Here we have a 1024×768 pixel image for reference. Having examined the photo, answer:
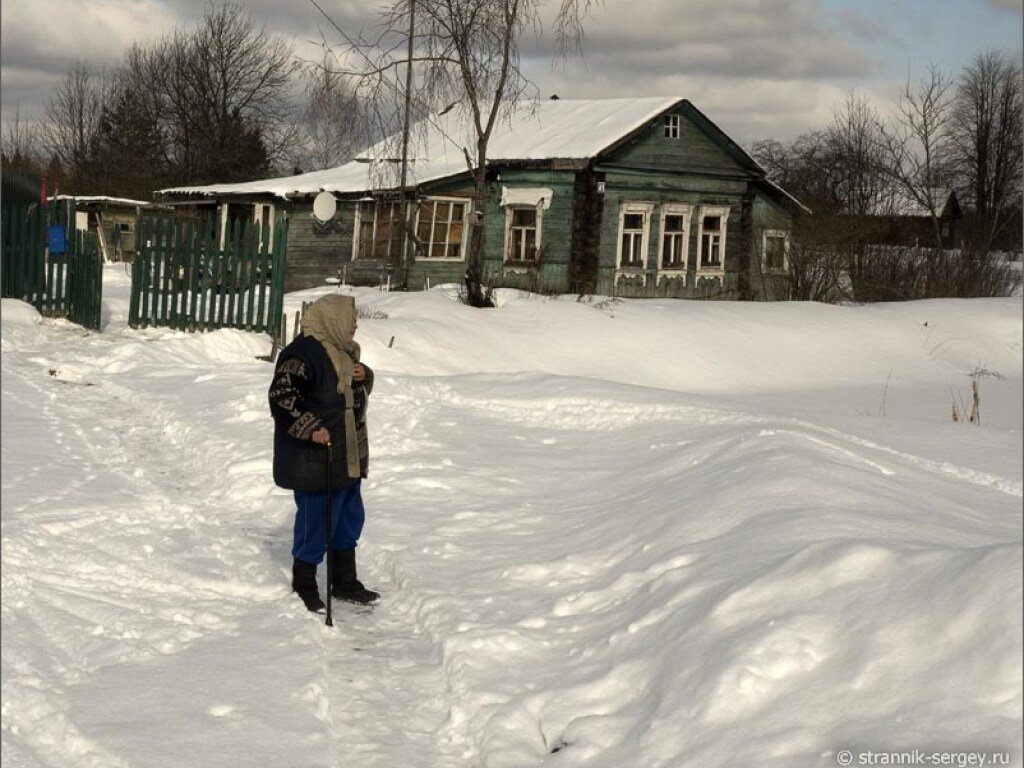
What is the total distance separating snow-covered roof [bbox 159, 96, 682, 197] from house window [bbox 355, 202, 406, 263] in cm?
61

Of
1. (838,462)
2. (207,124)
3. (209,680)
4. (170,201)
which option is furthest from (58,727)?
(207,124)

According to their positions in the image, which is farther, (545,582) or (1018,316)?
(1018,316)

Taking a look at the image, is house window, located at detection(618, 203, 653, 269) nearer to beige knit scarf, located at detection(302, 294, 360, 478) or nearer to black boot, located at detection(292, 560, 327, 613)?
beige knit scarf, located at detection(302, 294, 360, 478)

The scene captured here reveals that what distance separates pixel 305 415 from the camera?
6.29 metres

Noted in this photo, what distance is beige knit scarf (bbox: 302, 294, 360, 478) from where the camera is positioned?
6.36 meters

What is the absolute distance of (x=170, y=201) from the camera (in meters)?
35.1

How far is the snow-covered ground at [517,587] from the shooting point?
4.30m

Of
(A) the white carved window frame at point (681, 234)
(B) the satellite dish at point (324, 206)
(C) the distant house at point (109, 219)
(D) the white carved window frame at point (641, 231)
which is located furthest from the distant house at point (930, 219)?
(C) the distant house at point (109, 219)

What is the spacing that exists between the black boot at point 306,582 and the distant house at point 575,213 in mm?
20134

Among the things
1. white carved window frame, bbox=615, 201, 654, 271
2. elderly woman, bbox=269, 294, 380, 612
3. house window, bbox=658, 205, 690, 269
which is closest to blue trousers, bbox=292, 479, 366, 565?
elderly woman, bbox=269, 294, 380, 612

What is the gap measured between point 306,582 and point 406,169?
21.1m

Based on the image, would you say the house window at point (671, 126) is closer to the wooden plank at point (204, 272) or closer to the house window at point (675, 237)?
the house window at point (675, 237)

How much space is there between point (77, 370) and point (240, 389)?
2284 mm

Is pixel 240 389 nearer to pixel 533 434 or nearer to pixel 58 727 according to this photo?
pixel 533 434
